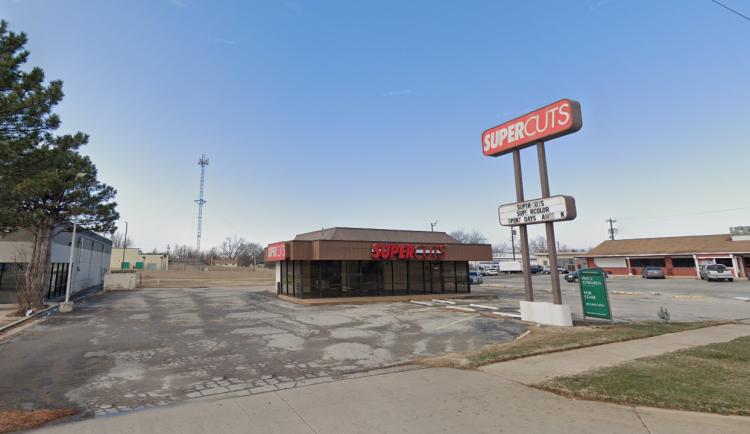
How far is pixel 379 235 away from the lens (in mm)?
28891

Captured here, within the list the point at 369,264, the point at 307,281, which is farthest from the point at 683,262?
the point at 307,281

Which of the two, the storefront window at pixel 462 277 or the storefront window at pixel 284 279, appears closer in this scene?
the storefront window at pixel 284 279

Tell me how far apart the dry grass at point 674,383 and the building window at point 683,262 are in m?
52.8

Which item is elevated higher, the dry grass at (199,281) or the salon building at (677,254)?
the salon building at (677,254)

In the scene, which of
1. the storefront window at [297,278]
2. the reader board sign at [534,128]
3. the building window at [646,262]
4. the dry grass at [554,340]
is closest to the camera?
the dry grass at [554,340]

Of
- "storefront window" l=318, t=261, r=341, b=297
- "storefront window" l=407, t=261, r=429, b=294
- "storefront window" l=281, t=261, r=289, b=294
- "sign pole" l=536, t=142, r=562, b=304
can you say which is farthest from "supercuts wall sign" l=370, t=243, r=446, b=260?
"sign pole" l=536, t=142, r=562, b=304

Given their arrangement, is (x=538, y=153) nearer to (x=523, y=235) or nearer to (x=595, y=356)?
(x=523, y=235)

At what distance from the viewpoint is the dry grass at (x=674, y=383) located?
5508mm

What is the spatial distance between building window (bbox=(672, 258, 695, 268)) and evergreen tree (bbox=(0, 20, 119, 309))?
64136 mm

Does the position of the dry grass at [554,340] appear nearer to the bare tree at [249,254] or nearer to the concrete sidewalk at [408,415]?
the concrete sidewalk at [408,415]

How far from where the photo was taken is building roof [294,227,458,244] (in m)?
27.3

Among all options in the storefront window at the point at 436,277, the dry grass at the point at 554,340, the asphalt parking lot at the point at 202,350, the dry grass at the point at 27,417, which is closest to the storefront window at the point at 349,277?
the storefront window at the point at 436,277

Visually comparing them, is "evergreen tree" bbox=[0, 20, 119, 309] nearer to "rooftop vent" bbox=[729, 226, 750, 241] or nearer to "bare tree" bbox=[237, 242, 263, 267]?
"rooftop vent" bbox=[729, 226, 750, 241]

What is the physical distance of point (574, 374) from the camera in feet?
23.4
